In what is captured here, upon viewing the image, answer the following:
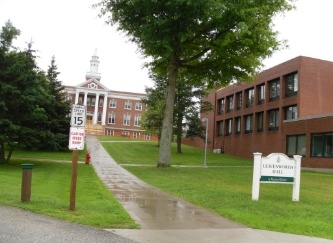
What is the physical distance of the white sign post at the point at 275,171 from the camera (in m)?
12.9

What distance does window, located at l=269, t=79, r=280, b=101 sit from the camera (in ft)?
133

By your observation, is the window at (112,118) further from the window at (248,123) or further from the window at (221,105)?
the window at (248,123)

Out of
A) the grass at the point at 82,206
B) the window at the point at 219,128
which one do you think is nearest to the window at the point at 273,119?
the window at the point at 219,128

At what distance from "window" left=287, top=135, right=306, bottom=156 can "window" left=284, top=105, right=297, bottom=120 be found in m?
2.40

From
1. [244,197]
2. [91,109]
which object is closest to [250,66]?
[244,197]

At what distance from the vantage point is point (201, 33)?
25.6m

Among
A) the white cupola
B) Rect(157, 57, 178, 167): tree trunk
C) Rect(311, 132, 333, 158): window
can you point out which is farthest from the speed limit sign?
the white cupola

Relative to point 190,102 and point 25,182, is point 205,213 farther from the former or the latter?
point 190,102

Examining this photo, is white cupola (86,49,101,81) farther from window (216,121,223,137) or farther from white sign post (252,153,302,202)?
white sign post (252,153,302,202)

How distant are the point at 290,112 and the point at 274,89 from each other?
3.91 m

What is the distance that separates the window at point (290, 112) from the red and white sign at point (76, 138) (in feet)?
99.0

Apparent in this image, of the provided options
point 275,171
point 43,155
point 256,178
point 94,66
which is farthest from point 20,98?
point 94,66

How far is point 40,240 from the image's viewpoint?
23.1 ft

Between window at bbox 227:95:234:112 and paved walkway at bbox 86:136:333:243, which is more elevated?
window at bbox 227:95:234:112
